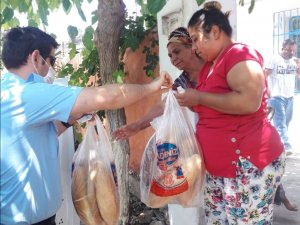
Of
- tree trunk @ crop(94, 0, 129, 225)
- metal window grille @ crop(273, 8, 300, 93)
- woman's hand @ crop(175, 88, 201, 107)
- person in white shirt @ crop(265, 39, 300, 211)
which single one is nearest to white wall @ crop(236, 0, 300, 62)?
metal window grille @ crop(273, 8, 300, 93)

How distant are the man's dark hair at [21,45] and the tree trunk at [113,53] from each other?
147cm

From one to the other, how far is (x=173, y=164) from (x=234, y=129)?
0.36 metres

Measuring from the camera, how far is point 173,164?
1938mm

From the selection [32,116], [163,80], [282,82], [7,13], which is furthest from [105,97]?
[282,82]

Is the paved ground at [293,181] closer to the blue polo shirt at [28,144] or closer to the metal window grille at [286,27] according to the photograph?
the metal window grille at [286,27]

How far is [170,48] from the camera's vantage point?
255 cm

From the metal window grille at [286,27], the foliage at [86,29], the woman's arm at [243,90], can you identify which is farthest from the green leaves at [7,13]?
the metal window grille at [286,27]

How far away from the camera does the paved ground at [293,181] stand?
3.72m

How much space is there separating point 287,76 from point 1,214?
518cm

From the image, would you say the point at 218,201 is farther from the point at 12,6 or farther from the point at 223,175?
the point at 12,6

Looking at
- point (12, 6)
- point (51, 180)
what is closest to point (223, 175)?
point (51, 180)

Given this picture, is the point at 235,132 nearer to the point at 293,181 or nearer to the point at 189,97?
the point at 189,97

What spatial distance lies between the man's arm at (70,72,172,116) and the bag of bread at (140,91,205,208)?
305mm

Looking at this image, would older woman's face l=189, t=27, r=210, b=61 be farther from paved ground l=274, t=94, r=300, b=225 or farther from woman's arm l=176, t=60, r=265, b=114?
paved ground l=274, t=94, r=300, b=225
